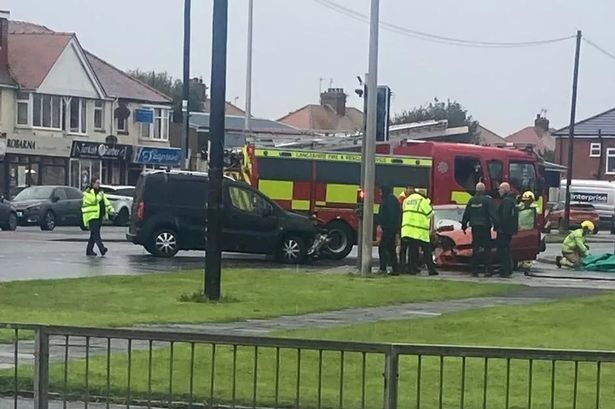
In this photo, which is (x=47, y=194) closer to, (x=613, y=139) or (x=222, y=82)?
(x=222, y=82)

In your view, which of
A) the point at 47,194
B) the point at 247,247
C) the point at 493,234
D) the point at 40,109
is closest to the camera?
the point at 493,234

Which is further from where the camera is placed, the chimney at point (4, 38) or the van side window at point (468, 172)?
the chimney at point (4, 38)

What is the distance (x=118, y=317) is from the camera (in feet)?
49.3

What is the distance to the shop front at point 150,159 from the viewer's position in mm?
65125

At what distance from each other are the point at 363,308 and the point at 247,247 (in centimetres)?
934

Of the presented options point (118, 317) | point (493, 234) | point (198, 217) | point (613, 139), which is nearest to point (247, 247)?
point (198, 217)

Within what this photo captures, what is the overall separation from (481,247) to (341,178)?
5708 millimetres

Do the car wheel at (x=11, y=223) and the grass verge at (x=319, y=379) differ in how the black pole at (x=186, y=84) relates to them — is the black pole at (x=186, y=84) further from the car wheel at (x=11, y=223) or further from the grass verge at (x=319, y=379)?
the grass verge at (x=319, y=379)

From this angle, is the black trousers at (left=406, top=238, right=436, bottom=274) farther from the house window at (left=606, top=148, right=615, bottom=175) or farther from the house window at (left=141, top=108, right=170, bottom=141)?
the house window at (left=606, top=148, right=615, bottom=175)

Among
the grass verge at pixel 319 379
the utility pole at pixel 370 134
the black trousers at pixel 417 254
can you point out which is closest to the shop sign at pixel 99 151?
the black trousers at pixel 417 254

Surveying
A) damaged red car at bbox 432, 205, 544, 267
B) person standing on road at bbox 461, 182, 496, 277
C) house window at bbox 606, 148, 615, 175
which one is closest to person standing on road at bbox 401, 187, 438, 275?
person standing on road at bbox 461, 182, 496, 277

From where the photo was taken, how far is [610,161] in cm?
8088

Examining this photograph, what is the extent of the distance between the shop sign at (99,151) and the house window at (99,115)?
137cm

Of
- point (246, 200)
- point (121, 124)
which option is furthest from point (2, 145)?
point (246, 200)
